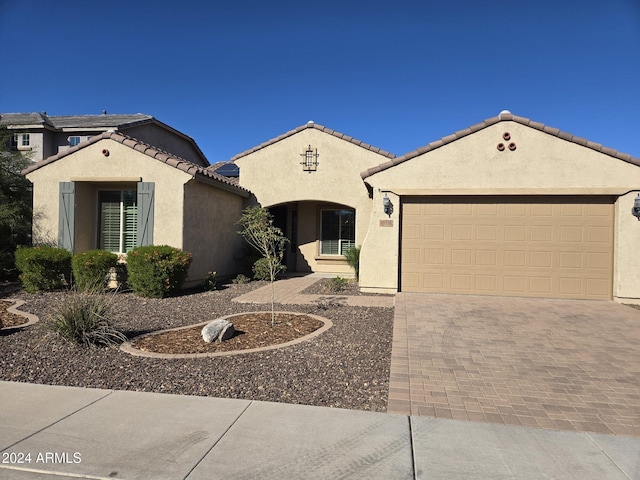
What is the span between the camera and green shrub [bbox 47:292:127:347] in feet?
19.1

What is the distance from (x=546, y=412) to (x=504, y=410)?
0.40m

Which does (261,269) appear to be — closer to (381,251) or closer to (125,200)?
(381,251)

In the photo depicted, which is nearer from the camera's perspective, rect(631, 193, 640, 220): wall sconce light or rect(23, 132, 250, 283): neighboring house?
rect(631, 193, 640, 220): wall sconce light

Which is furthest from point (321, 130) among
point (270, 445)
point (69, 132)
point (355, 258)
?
point (69, 132)

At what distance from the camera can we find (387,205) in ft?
35.7

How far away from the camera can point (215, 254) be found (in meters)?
12.9

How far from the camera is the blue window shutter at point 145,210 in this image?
1122 centimetres

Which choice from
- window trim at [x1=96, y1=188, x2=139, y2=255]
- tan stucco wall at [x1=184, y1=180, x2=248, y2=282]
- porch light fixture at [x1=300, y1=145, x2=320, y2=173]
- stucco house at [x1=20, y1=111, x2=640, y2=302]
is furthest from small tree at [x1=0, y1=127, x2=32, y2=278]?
porch light fixture at [x1=300, y1=145, x2=320, y2=173]

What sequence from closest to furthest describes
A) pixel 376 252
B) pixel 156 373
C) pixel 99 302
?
pixel 156 373 < pixel 99 302 < pixel 376 252

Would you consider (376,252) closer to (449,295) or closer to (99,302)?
(449,295)

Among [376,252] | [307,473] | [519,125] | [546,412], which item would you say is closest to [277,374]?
[307,473]

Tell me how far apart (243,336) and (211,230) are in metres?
6.69

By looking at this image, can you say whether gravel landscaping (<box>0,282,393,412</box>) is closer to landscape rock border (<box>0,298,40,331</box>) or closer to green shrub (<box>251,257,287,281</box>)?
landscape rock border (<box>0,298,40,331</box>)

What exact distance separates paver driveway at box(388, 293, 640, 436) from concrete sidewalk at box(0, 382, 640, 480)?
1.11 ft
